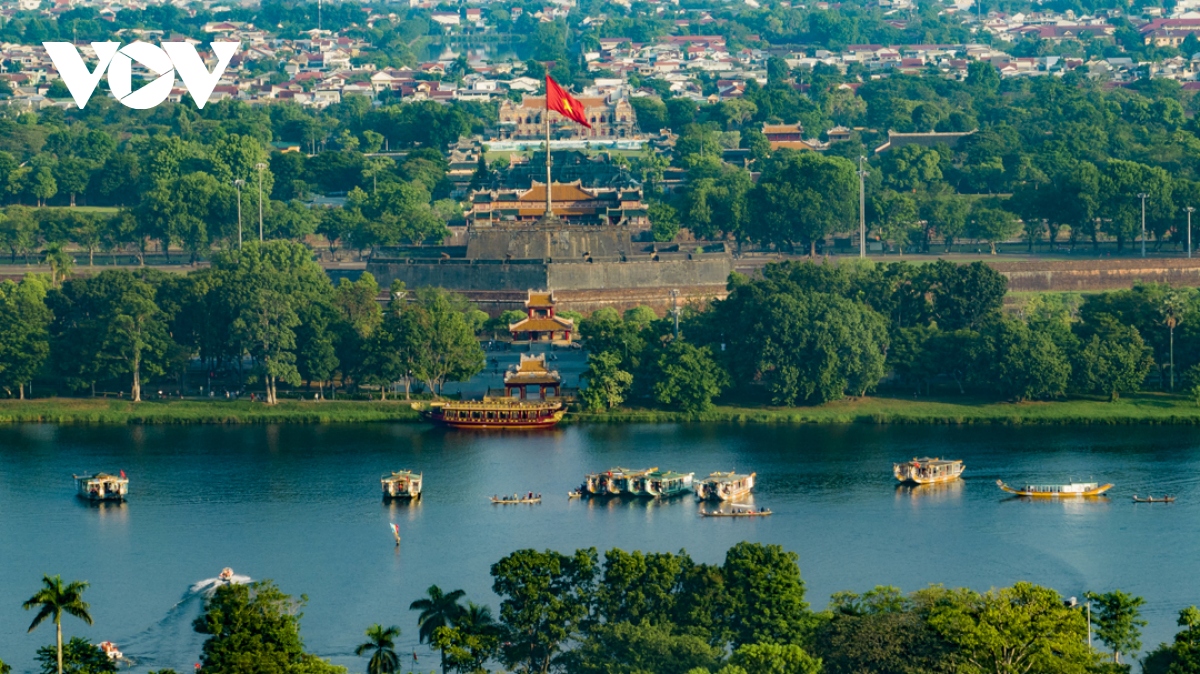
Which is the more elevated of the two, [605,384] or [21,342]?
[21,342]

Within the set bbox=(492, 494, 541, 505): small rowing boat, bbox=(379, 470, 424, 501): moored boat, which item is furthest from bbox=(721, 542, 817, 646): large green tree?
bbox=(379, 470, 424, 501): moored boat

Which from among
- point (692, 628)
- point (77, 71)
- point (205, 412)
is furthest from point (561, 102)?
point (77, 71)

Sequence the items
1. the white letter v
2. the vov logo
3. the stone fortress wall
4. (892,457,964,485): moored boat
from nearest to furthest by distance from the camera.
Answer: (892,457,964,485): moored boat
the stone fortress wall
the vov logo
the white letter v

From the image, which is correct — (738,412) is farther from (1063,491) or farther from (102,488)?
(102,488)

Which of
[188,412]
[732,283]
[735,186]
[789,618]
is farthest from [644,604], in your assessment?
[735,186]

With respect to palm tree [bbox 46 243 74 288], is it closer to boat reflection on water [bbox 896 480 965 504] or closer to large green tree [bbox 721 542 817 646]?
boat reflection on water [bbox 896 480 965 504]
